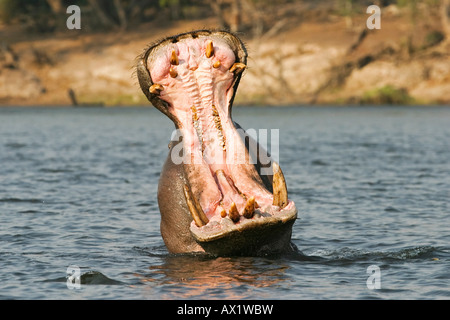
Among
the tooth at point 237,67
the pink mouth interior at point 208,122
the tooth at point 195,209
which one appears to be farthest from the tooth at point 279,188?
the tooth at point 237,67

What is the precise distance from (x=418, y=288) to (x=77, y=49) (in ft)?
138

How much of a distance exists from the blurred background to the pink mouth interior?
115 ft

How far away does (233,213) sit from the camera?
6.64 metres

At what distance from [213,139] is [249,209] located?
2.37 feet

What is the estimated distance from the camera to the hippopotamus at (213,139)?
676cm

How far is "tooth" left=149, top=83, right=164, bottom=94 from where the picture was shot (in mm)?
6830

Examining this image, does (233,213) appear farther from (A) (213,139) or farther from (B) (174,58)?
(B) (174,58)

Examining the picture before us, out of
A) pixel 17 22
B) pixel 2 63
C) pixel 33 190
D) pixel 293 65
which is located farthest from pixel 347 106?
pixel 33 190

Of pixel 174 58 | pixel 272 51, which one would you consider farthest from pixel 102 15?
pixel 174 58

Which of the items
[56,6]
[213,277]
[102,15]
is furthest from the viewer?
[56,6]

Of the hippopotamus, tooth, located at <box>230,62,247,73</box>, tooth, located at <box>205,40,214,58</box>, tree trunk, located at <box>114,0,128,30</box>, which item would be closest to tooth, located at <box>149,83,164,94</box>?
the hippopotamus

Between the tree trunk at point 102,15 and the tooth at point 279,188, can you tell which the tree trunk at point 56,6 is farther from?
the tooth at point 279,188

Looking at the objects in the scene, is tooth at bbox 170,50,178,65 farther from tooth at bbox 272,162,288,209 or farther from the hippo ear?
tooth at bbox 272,162,288,209

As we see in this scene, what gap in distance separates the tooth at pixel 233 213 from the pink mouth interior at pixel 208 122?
17 centimetres
